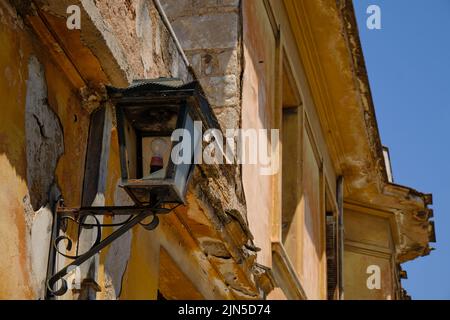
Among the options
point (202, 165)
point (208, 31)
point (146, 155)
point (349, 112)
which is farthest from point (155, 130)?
point (349, 112)

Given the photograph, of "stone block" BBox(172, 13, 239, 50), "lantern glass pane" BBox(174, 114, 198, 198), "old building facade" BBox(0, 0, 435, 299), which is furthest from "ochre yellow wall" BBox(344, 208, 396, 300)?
"lantern glass pane" BBox(174, 114, 198, 198)

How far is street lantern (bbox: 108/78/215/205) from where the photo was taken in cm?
425

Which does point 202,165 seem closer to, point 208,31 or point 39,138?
point 39,138

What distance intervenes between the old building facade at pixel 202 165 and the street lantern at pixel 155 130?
0.33 meters

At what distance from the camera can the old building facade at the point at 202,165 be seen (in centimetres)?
425

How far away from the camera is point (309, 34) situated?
11023 millimetres

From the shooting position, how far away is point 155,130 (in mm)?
4359

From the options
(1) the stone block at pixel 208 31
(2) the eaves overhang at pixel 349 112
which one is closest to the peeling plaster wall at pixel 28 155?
(1) the stone block at pixel 208 31

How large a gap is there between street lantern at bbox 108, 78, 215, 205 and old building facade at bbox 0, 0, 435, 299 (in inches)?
12.8

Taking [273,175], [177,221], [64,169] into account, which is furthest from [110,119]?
[273,175]

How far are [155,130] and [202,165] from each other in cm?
140

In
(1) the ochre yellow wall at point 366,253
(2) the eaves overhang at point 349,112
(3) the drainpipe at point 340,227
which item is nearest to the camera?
(2) the eaves overhang at point 349,112

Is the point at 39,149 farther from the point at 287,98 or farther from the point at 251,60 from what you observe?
the point at 287,98

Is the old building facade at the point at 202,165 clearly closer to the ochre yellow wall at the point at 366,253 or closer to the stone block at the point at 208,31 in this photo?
the stone block at the point at 208,31
